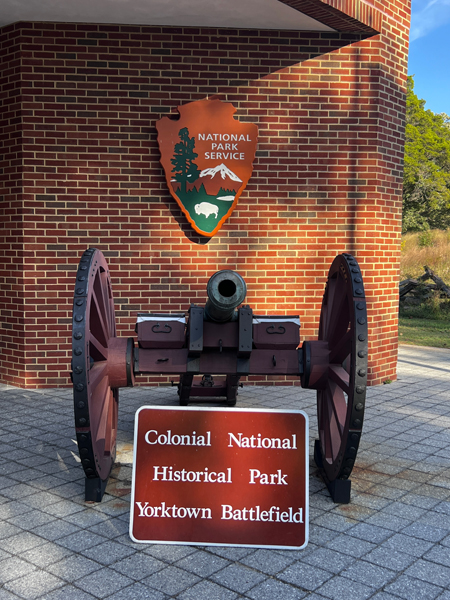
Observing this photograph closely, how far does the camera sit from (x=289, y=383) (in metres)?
6.49

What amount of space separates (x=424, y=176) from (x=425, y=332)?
92.2ft

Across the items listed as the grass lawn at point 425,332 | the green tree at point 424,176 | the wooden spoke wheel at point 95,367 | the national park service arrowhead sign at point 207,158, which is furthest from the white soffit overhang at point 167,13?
the green tree at point 424,176

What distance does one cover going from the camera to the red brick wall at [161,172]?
608 cm

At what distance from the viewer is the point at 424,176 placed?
36875 millimetres

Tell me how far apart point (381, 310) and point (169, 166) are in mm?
2751

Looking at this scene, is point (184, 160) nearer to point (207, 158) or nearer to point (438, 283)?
point (207, 158)

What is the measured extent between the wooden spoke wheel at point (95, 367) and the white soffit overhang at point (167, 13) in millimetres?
2964

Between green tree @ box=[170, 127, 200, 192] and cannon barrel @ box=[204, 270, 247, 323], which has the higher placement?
green tree @ box=[170, 127, 200, 192]

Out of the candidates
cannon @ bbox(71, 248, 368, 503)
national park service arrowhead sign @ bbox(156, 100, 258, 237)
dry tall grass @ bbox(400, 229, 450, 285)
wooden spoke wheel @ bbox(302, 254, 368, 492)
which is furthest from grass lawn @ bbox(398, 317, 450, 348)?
cannon @ bbox(71, 248, 368, 503)

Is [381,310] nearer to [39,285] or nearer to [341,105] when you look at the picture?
[341,105]

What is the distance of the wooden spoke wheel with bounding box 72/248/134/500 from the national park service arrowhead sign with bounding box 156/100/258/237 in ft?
7.10

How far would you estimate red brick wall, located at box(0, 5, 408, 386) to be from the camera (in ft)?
19.9

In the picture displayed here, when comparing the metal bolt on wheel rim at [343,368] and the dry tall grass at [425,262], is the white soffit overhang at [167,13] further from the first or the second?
the dry tall grass at [425,262]

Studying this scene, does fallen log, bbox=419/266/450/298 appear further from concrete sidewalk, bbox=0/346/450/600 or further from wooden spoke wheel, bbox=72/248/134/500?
wooden spoke wheel, bbox=72/248/134/500
